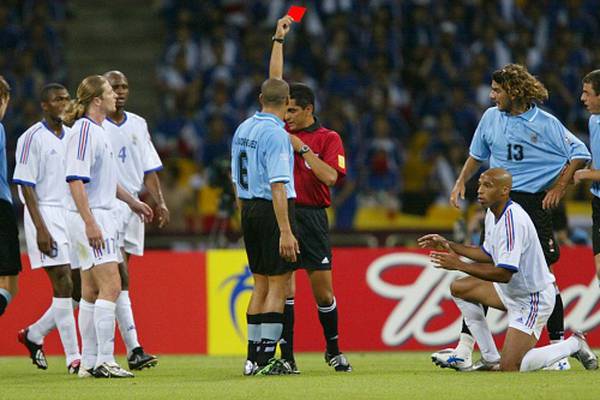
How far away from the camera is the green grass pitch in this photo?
28.0ft

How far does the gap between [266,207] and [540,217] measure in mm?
2311

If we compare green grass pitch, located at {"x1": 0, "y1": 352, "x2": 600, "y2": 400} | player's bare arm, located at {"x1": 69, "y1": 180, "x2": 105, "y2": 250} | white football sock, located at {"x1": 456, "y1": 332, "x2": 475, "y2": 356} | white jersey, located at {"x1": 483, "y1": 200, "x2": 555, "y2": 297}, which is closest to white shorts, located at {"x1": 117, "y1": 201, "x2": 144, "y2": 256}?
green grass pitch, located at {"x1": 0, "y1": 352, "x2": 600, "y2": 400}

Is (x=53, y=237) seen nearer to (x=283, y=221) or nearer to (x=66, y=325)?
(x=66, y=325)

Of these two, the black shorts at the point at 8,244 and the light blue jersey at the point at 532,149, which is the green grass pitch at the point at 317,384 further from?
the light blue jersey at the point at 532,149

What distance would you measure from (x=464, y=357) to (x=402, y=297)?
4.09 m

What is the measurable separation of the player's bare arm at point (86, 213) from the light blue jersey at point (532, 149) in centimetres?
336

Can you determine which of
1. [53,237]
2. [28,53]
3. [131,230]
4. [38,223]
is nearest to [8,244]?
[38,223]

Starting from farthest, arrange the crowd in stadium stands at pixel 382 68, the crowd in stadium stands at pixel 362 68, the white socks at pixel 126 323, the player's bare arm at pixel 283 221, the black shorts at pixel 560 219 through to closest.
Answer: the crowd in stadium stands at pixel 382 68 < the crowd in stadium stands at pixel 362 68 < the black shorts at pixel 560 219 < the white socks at pixel 126 323 < the player's bare arm at pixel 283 221

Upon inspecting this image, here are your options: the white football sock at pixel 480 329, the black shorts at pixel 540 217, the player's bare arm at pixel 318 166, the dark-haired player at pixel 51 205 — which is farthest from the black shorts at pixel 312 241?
the dark-haired player at pixel 51 205

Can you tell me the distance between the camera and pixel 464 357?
10.5 m

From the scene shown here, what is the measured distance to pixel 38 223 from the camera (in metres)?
10.9

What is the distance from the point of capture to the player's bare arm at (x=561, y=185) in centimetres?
1062

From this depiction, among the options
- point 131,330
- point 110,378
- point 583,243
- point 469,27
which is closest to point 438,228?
point 583,243

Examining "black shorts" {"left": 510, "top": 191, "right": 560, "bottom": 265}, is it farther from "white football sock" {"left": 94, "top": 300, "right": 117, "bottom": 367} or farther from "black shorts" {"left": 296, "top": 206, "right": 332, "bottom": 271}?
"white football sock" {"left": 94, "top": 300, "right": 117, "bottom": 367}
